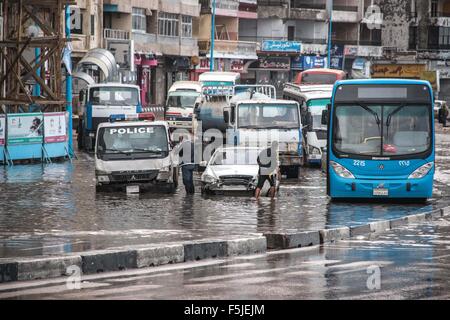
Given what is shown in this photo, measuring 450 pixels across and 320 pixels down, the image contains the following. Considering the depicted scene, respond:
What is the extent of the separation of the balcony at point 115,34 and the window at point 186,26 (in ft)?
38.2

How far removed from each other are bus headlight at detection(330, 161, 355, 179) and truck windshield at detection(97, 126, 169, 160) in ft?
14.4

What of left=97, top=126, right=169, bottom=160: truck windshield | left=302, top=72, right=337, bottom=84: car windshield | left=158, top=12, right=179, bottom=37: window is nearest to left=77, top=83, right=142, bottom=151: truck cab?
left=97, top=126, right=169, bottom=160: truck windshield

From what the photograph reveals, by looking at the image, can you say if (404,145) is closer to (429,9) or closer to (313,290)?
(313,290)

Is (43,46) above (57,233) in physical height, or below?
above

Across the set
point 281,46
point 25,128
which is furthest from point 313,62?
point 25,128

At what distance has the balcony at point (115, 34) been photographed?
7699cm

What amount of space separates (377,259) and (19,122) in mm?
23226

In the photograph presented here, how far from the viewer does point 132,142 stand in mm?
30156

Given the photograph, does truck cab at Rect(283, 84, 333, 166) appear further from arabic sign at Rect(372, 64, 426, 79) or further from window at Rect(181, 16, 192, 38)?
arabic sign at Rect(372, 64, 426, 79)

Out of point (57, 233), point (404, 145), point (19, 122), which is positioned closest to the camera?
point (57, 233)

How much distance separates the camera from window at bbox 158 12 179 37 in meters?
86.9
